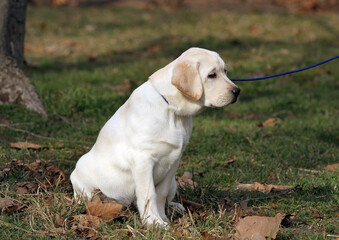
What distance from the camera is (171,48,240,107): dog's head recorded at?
10.6 ft

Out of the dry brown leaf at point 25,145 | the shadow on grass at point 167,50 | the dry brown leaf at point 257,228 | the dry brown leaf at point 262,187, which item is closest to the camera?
the dry brown leaf at point 257,228

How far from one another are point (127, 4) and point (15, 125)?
25.2ft

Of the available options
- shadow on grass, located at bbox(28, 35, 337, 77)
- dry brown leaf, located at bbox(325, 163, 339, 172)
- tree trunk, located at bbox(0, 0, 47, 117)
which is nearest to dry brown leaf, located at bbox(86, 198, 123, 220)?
dry brown leaf, located at bbox(325, 163, 339, 172)

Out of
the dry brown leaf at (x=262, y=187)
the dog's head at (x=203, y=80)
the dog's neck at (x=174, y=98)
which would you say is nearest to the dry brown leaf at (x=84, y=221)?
the dog's neck at (x=174, y=98)

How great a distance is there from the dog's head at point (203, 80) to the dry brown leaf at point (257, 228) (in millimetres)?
749

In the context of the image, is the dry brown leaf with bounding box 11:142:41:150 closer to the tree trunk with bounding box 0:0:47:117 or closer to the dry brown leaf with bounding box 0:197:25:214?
the tree trunk with bounding box 0:0:47:117

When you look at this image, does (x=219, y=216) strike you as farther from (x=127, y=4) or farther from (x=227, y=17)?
(x=127, y=4)

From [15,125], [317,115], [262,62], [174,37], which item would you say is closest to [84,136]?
[15,125]

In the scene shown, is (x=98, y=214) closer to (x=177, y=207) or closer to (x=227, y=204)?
(x=177, y=207)

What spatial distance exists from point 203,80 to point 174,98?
0.22 metres

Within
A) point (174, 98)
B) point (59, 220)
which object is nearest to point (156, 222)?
point (59, 220)

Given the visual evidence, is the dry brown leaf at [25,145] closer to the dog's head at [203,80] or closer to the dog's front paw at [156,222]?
the dog's front paw at [156,222]

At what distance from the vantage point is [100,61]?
335 inches

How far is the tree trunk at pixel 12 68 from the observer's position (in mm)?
5781
